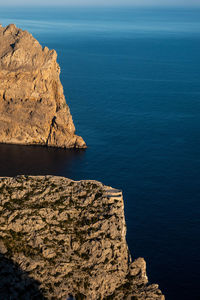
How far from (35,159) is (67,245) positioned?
71.0 metres

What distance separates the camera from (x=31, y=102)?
133500mm

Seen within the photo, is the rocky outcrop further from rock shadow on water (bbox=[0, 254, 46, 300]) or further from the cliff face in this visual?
the cliff face

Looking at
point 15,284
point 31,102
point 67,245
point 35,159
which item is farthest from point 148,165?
point 15,284

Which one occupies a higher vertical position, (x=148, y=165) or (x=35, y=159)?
Answer: (x=148, y=165)

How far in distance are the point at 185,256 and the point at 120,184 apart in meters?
31.0

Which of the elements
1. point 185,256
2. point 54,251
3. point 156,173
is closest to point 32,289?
point 54,251

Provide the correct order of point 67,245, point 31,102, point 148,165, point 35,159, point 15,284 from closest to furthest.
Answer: point 15,284 < point 67,245 < point 148,165 < point 35,159 < point 31,102

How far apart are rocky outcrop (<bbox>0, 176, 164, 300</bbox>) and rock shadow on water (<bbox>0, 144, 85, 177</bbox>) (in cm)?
5476

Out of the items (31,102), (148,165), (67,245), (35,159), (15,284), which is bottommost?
(15,284)

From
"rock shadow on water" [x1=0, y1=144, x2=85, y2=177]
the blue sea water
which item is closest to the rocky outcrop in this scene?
the blue sea water

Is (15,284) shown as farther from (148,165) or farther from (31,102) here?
(31,102)

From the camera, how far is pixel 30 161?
12119 cm

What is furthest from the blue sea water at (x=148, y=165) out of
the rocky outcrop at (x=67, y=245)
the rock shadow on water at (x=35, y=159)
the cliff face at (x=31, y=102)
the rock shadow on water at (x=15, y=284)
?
the rock shadow on water at (x=15, y=284)

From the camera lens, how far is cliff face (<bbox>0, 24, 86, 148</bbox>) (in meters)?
131
